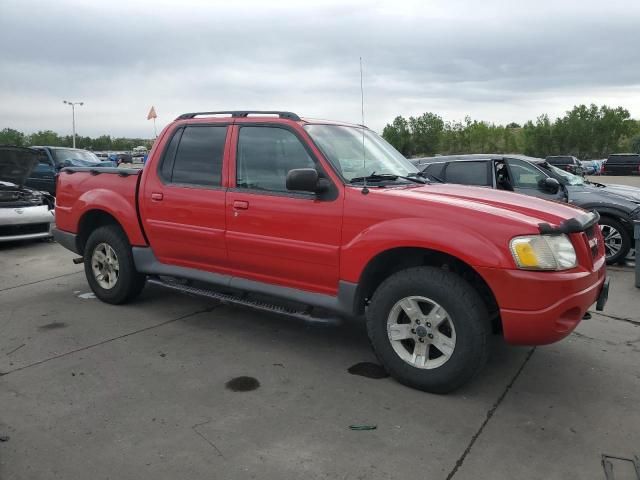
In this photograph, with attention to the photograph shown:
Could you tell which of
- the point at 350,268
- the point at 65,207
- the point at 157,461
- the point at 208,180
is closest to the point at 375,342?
the point at 350,268

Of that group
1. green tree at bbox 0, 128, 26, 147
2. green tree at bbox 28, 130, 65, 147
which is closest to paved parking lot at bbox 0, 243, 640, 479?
green tree at bbox 0, 128, 26, 147

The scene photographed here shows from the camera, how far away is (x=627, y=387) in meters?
3.73

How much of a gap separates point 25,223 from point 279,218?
6446mm

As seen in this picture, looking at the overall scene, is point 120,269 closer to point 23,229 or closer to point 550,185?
point 23,229

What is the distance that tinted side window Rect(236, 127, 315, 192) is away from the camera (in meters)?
4.26

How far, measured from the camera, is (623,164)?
37.6 metres

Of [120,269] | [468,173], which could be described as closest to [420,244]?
[120,269]

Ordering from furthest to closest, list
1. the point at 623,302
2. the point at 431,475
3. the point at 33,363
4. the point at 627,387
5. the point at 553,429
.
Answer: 1. the point at 623,302
2. the point at 33,363
3. the point at 627,387
4. the point at 553,429
5. the point at 431,475

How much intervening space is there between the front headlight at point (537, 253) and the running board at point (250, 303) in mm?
1354

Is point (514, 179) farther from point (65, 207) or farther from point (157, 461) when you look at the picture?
point (157, 461)

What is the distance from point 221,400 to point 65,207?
3450 millimetres

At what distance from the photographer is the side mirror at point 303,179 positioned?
3.79 metres

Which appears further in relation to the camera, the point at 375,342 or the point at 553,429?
the point at 375,342

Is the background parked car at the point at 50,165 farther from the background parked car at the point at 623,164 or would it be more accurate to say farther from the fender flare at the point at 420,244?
the background parked car at the point at 623,164
